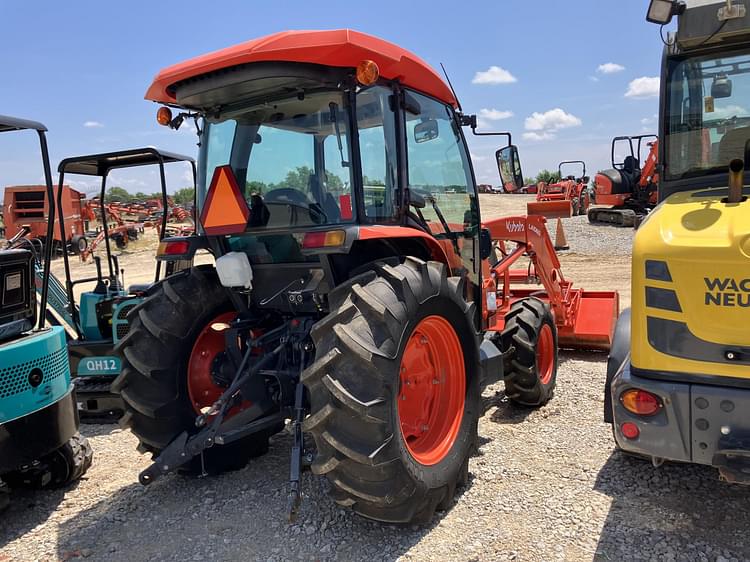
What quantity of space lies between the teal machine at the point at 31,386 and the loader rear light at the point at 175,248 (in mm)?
672

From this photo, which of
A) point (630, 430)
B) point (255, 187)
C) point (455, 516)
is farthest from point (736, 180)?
point (255, 187)

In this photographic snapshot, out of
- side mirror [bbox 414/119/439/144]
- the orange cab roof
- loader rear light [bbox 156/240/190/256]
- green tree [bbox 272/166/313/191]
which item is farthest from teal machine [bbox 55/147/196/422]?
side mirror [bbox 414/119/439/144]

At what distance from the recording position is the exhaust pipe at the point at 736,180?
9.24ft

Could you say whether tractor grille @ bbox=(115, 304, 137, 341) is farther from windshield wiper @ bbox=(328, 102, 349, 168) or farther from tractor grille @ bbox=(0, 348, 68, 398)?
windshield wiper @ bbox=(328, 102, 349, 168)

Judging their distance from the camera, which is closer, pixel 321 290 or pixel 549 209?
pixel 321 290

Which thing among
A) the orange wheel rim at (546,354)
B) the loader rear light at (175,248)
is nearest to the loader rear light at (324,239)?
the loader rear light at (175,248)

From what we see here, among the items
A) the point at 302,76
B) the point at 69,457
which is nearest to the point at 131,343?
the point at 69,457

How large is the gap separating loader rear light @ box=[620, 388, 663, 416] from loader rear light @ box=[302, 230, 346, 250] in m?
1.56

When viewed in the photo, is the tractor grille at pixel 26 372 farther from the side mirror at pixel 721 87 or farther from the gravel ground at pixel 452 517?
the side mirror at pixel 721 87

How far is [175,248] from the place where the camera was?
3.91 m

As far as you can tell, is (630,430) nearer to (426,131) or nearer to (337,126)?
(337,126)

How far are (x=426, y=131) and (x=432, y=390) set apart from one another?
176 centimetres

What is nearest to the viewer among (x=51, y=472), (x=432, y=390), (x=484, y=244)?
(x=432, y=390)

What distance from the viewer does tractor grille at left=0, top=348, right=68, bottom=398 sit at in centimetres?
338
